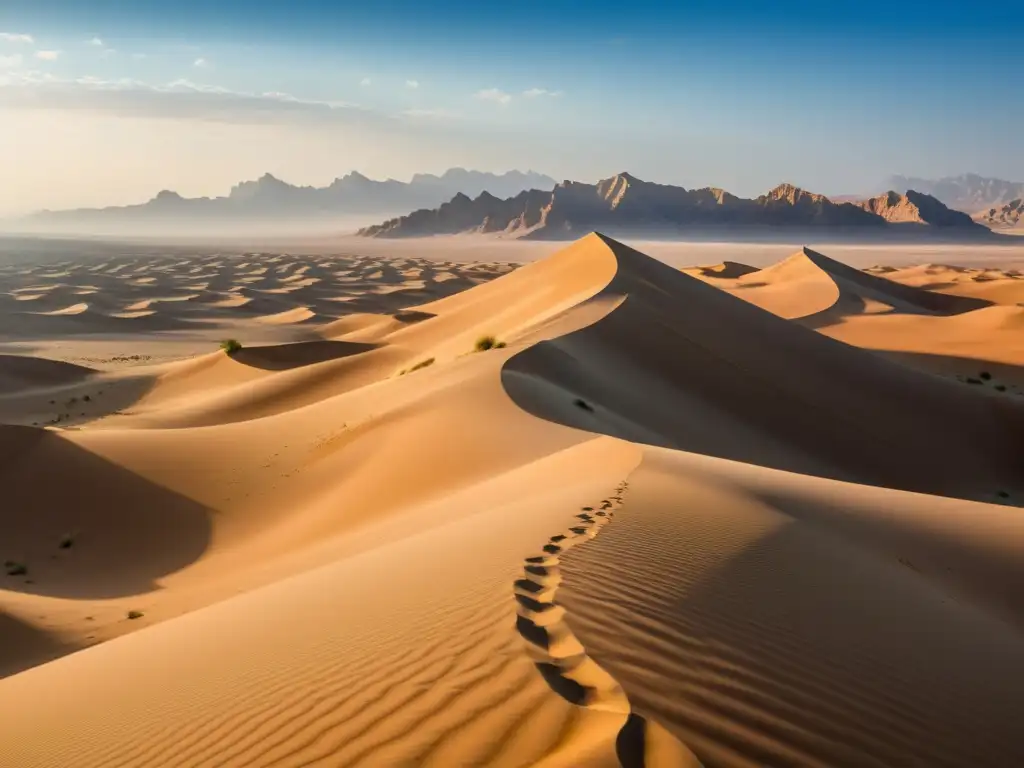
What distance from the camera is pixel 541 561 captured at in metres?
5.06

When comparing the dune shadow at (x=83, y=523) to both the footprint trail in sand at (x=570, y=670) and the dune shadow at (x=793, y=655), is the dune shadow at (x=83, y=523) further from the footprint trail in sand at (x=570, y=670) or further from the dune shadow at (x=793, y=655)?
the dune shadow at (x=793, y=655)

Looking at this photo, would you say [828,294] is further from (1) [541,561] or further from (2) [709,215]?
(2) [709,215]

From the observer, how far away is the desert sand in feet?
11.1

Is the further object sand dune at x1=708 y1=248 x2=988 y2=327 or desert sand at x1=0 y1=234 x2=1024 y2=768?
sand dune at x1=708 y1=248 x2=988 y2=327

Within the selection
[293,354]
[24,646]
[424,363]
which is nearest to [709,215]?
[293,354]

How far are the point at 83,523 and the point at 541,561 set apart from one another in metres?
9.43

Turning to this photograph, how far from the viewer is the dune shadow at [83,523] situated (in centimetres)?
1022

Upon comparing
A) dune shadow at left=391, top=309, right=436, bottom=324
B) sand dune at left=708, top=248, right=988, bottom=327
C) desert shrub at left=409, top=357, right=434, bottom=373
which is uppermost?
desert shrub at left=409, top=357, right=434, bottom=373

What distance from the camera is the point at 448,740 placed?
299 centimetres

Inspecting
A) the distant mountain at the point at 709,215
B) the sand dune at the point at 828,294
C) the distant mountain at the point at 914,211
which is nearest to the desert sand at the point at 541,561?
the sand dune at the point at 828,294

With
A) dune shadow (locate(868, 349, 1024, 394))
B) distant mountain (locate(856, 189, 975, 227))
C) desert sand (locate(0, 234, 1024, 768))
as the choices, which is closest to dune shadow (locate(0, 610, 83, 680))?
desert sand (locate(0, 234, 1024, 768))

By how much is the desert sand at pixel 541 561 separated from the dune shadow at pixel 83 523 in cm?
5

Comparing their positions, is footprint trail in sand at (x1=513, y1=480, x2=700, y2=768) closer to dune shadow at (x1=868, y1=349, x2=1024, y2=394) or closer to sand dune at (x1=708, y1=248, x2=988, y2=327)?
dune shadow at (x1=868, y1=349, x2=1024, y2=394)

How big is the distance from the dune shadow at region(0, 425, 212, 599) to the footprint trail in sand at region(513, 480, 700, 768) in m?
6.97
